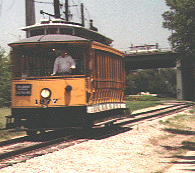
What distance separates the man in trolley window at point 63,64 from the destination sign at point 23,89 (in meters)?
0.94

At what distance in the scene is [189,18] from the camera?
1097cm

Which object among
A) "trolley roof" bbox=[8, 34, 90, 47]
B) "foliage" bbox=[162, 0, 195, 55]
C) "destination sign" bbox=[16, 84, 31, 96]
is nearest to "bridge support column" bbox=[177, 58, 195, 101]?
"foliage" bbox=[162, 0, 195, 55]

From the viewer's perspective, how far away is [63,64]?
9406 millimetres

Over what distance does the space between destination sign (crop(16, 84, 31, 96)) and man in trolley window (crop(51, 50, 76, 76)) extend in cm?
94

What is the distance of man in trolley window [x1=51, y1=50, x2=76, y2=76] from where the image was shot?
30.8 ft

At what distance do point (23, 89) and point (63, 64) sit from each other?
1.46 m

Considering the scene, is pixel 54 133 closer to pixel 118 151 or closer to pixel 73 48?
pixel 73 48

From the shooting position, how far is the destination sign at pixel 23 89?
30.1ft

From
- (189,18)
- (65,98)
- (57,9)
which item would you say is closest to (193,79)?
(57,9)

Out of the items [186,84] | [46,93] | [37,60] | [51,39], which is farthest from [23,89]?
[186,84]

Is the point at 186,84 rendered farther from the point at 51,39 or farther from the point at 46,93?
the point at 46,93

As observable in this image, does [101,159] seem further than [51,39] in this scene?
No

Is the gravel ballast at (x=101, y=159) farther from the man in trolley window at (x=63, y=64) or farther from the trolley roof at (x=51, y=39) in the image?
the trolley roof at (x=51, y=39)

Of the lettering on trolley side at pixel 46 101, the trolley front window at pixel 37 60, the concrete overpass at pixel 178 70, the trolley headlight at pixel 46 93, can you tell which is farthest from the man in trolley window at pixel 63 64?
the concrete overpass at pixel 178 70
